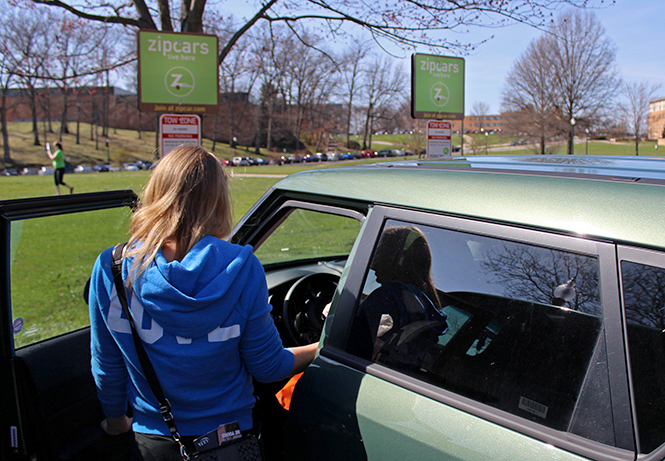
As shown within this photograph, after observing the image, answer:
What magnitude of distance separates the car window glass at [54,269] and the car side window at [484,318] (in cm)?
152

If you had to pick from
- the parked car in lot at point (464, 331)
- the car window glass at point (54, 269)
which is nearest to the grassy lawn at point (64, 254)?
the car window glass at point (54, 269)

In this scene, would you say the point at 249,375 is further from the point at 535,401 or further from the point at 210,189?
the point at 535,401

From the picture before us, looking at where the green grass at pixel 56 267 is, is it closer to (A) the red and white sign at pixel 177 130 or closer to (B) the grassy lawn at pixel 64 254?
(B) the grassy lawn at pixel 64 254

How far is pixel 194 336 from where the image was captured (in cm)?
146

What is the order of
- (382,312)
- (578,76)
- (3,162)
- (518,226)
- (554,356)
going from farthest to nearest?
(3,162), (578,76), (382,312), (518,226), (554,356)

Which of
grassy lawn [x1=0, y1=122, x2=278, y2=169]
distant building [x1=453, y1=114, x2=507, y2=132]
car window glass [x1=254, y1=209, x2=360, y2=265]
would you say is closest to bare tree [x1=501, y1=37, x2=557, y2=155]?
distant building [x1=453, y1=114, x2=507, y2=132]

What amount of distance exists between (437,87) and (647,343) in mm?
8466

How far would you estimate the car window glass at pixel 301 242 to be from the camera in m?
3.33

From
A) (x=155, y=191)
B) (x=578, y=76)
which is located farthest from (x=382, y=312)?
(x=578, y=76)

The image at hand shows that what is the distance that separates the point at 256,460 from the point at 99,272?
80 cm

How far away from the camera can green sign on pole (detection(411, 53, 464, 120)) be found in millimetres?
8667

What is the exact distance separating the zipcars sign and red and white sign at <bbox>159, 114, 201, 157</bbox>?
0.11 m

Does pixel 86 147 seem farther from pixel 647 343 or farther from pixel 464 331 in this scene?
pixel 647 343

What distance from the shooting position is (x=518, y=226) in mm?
1373
